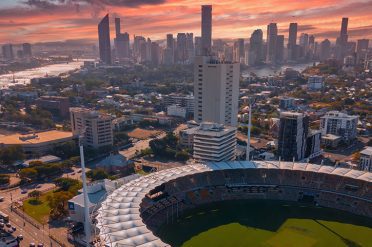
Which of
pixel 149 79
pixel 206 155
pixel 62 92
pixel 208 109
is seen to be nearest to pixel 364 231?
pixel 206 155

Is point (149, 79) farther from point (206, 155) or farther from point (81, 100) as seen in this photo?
point (206, 155)

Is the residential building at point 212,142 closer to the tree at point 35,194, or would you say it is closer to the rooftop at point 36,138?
the tree at point 35,194

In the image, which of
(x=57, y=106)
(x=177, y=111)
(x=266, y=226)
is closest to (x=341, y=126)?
(x=177, y=111)

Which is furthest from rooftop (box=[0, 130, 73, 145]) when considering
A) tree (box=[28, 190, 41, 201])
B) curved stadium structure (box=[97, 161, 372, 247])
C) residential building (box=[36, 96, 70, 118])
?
curved stadium structure (box=[97, 161, 372, 247])

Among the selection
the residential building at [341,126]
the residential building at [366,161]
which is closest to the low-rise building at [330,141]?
the residential building at [341,126]

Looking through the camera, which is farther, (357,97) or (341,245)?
(357,97)
